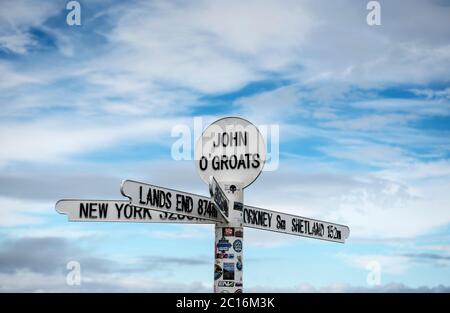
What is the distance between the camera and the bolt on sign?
40.7ft

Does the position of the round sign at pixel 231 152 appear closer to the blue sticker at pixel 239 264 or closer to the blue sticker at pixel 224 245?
the blue sticker at pixel 224 245

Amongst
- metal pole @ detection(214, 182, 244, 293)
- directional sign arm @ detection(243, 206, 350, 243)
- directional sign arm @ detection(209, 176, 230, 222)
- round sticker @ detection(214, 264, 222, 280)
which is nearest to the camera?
directional sign arm @ detection(209, 176, 230, 222)

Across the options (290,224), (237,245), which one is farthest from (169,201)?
(290,224)

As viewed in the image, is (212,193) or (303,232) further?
(303,232)

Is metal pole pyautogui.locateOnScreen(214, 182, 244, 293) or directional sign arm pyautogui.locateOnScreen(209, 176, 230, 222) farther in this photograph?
metal pole pyautogui.locateOnScreen(214, 182, 244, 293)

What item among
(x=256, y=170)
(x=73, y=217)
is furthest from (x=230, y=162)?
(x=73, y=217)

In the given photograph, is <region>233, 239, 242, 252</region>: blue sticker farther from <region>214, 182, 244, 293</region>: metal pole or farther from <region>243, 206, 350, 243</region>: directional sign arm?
<region>243, 206, 350, 243</region>: directional sign arm

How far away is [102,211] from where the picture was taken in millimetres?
12516

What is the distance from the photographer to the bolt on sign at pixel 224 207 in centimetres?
1239

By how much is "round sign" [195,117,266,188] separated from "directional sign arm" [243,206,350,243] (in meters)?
0.66

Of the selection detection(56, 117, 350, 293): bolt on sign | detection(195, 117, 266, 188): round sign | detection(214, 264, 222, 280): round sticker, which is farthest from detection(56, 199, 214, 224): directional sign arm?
detection(195, 117, 266, 188): round sign
